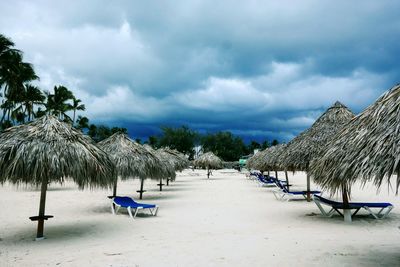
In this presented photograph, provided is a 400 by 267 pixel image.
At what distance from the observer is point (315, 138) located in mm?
11086

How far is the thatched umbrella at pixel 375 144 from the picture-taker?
4148mm

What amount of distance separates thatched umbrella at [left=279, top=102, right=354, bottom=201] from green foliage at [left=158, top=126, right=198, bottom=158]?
61635mm

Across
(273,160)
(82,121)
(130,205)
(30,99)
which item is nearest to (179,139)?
(82,121)

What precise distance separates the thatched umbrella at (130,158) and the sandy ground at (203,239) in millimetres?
1994

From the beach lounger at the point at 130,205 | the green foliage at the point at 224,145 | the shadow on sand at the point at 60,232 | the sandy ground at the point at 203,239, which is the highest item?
the green foliage at the point at 224,145

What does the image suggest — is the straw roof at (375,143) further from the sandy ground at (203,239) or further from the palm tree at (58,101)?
the palm tree at (58,101)

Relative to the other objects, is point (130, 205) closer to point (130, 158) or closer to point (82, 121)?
point (130, 158)

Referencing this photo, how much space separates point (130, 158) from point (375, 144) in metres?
9.56

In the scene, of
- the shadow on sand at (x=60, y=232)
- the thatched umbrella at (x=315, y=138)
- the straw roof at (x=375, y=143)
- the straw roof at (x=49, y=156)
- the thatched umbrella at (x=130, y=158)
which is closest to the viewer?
the straw roof at (x=375, y=143)

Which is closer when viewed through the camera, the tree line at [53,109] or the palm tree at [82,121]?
the tree line at [53,109]

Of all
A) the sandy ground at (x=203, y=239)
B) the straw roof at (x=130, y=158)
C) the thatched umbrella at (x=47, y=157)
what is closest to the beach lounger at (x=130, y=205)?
the sandy ground at (x=203, y=239)

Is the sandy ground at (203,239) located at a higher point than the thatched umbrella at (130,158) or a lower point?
lower

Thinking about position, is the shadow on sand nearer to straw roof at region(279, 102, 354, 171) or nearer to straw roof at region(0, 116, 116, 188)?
straw roof at region(0, 116, 116, 188)

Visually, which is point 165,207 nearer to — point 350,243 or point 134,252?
point 134,252
